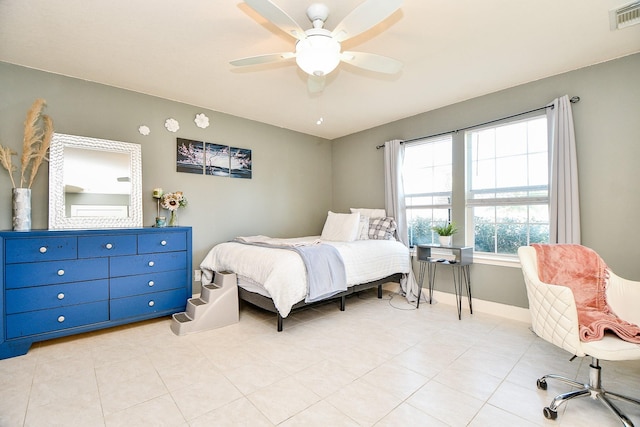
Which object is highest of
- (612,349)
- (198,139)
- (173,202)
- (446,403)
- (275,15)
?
(275,15)

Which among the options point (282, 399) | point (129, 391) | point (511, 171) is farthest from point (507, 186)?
point (129, 391)

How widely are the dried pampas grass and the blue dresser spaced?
699 millimetres

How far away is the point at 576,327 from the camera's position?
1.57m

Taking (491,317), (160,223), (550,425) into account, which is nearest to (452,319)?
(491,317)

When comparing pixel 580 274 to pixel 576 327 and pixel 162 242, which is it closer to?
pixel 576 327

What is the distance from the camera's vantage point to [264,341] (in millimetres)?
2564

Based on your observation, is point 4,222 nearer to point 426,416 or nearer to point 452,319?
point 426,416

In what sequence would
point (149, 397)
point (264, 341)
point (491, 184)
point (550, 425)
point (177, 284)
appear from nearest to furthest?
point (550, 425) → point (149, 397) → point (264, 341) → point (177, 284) → point (491, 184)

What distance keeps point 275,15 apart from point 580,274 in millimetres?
2625

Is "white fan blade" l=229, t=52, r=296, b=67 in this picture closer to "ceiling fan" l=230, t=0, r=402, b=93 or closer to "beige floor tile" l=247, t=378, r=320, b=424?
"ceiling fan" l=230, t=0, r=402, b=93

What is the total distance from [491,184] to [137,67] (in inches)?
157

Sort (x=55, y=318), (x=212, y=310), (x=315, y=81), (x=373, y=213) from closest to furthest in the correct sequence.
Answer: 1. (x=315, y=81)
2. (x=55, y=318)
3. (x=212, y=310)
4. (x=373, y=213)

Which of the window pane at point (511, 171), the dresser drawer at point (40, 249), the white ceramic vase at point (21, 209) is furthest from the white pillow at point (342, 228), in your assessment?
the white ceramic vase at point (21, 209)

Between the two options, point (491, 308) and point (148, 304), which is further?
point (491, 308)
